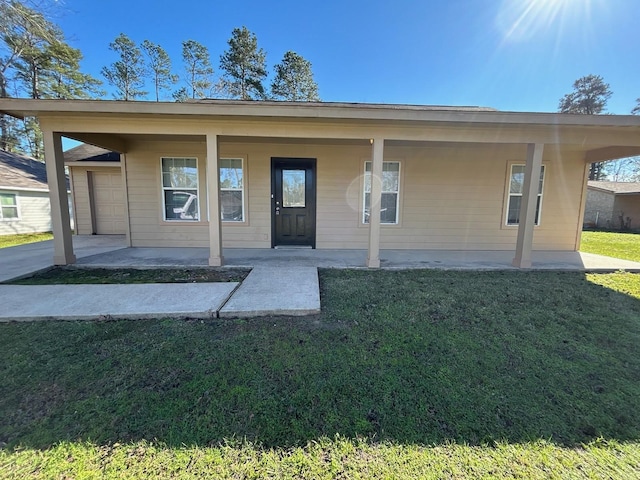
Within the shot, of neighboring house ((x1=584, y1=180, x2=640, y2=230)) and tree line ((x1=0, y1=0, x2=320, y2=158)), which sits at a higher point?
tree line ((x1=0, y1=0, x2=320, y2=158))

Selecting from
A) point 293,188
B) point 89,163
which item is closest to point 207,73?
point 89,163

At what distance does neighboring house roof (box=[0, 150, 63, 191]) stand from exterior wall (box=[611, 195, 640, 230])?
2774 cm

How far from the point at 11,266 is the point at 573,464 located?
7.46 m

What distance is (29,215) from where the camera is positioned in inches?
433

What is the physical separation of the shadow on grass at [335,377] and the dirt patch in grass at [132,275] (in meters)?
1.46

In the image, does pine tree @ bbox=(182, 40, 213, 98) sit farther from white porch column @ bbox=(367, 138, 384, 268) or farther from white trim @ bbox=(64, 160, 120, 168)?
white porch column @ bbox=(367, 138, 384, 268)

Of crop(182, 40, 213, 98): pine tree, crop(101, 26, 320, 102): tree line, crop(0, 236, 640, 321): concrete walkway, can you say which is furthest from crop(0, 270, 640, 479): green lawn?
crop(182, 40, 213, 98): pine tree

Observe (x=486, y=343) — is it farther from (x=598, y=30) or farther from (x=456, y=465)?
(x=598, y=30)

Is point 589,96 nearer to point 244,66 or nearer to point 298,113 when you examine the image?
point 244,66

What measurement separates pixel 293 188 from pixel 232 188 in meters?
1.41

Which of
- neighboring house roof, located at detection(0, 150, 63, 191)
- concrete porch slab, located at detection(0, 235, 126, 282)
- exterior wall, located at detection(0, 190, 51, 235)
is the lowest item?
concrete porch slab, located at detection(0, 235, 126, 282)

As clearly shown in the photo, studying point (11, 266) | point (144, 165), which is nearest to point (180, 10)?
point (144, 165)

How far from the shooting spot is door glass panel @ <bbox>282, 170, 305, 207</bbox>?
641 cm

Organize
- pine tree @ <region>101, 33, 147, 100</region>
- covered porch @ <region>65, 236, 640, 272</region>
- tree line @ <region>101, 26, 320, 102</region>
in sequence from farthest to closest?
pine tree @ <region>101, 33, 147, 100</region>
tree line @ <region>101, 26, 320, 102</region>
covered porch @ <region>65, 236, 640, 272</region>
